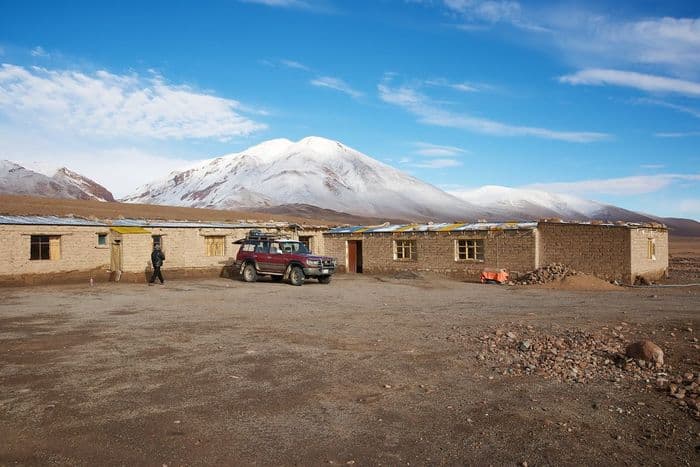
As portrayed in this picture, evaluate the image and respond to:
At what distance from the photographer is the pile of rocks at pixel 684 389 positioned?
6215 millimetres

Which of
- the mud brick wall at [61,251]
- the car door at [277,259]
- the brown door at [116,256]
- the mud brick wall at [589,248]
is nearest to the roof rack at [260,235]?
the car door at [277,259]

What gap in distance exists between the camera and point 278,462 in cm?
501

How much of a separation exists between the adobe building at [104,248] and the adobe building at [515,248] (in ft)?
25.4

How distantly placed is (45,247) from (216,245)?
8.23 m

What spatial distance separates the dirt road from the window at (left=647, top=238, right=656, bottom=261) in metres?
13.2

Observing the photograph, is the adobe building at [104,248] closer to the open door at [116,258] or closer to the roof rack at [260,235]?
the open door at [116,258]

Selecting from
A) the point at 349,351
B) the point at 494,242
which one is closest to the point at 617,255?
the point at 494,242

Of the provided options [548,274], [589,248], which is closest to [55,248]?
[548,274]

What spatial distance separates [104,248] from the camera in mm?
24750

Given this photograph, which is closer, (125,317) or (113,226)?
(125,317)

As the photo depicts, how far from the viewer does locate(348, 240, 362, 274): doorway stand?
103ft

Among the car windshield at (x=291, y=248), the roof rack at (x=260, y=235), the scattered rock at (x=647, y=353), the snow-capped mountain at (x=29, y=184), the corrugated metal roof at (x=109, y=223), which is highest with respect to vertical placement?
the snow-capped mountain at (x=29, y=184)

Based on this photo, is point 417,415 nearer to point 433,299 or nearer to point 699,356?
point 699,356

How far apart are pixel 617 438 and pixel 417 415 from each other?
83.6 inches
